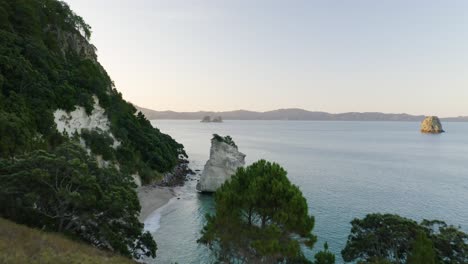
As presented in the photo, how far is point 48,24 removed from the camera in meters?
62.1

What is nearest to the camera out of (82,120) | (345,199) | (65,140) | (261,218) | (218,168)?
(261,218)

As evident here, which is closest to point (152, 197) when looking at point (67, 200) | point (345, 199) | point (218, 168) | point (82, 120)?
point (218, 168)

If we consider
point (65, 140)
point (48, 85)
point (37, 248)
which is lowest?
point (37, 248)

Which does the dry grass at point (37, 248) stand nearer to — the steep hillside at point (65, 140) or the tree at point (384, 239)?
the steep hillside at point (65, 140)

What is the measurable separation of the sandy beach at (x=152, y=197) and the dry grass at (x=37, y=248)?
24.6m

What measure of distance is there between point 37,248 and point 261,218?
14143 millimetres

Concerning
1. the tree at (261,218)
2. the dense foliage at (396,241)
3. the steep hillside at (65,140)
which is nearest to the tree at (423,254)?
the dense foliage at (396,241)

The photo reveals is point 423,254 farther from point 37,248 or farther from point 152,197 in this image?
point 152,197

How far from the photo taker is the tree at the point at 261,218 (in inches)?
742

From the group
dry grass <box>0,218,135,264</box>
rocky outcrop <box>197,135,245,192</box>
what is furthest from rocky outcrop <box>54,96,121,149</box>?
dry grass <box>0,218,135,264</box>

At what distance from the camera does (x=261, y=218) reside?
2081 centimetres

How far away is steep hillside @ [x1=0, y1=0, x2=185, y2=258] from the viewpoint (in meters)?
24.6

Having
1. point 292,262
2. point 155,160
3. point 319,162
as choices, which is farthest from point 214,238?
point 319,162

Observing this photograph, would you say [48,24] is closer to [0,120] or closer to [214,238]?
[0,120]
